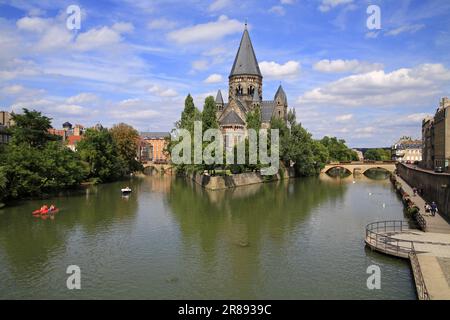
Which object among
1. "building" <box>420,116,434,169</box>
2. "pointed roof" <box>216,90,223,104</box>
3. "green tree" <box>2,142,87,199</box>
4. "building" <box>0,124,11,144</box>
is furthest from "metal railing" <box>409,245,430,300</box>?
"pointed roof" <box>216,90,223,104</box>

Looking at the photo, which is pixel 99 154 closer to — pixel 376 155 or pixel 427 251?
pixel 427 251

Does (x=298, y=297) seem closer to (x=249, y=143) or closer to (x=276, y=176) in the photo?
(x=249, y=143)

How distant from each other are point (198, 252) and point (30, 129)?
129 ft

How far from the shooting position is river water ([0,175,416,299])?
19734 mm

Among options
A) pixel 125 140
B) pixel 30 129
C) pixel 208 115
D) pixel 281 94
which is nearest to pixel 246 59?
pixel 281 94

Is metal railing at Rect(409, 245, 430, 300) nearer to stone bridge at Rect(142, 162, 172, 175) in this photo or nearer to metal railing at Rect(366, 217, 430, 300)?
metal railing at Rect(366, 217, 430, 300)

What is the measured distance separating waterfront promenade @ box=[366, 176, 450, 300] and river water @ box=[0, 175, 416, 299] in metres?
0.76

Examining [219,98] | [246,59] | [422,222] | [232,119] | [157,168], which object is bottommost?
[422,222]

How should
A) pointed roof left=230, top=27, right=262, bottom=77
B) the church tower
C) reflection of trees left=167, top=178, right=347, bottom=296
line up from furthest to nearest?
the church tower < pointed roof left=230, top=27, right=262, bottom=77 < reflection of trees left=167, top=178, right=347, bottom=296

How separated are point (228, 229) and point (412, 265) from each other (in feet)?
50.1

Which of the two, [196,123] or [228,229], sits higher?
[196,123]

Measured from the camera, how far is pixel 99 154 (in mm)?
71750
